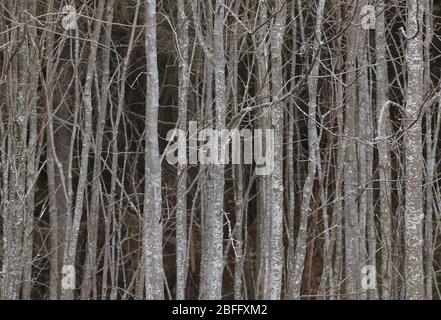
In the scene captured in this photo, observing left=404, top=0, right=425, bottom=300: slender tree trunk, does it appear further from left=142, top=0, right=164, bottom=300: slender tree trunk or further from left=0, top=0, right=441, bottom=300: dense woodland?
left=142, top=0, right=164, bottom=300: slender tree trunk

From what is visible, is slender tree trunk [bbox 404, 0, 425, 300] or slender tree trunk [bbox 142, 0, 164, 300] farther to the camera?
slender tree trunk [bbox 142, 0, 164, 300]

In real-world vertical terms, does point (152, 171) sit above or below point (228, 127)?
below

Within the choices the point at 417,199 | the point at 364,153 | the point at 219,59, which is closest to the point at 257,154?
the point at 364,153

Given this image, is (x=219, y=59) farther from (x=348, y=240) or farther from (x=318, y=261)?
(x=318, y=261)

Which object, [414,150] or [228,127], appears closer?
[414,150]

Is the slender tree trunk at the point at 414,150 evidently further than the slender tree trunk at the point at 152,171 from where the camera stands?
No

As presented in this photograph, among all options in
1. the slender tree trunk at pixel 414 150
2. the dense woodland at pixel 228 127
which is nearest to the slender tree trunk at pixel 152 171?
the dense woodland at pixel 228 127

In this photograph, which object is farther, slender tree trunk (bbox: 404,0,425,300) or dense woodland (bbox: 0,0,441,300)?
dense woodland (bbox: 0,0,441,300)

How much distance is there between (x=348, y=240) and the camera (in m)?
5.45

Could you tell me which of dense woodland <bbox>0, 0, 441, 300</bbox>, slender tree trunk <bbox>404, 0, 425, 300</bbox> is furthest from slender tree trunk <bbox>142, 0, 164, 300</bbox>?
slender tree trunk <bbox>404, 0, 425, 300</bbox>

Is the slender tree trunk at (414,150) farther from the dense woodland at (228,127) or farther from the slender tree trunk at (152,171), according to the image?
the slender tree trunk at (152,171)

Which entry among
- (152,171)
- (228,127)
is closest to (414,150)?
(228,127)

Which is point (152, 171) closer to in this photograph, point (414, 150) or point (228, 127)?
point (228, 127)

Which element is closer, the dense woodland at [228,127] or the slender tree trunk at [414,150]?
the slender tree trunk at [414,150]
